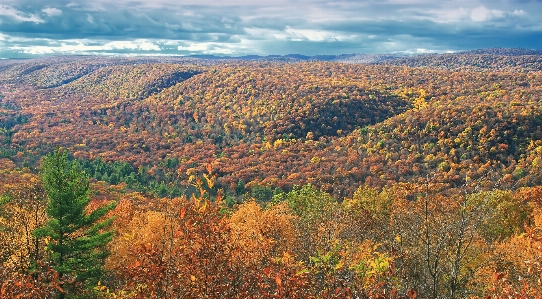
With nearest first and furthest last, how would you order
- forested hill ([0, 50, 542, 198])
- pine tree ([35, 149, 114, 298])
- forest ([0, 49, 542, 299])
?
forest ([0, 49, 542, 299]), pine tree ([35, 149, 114, 298]), forested hill ([0, 50, 542, 198])

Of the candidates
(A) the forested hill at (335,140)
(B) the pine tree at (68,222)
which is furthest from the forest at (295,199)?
(A) the forested hill at (335,140)

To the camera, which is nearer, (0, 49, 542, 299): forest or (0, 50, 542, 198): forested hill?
(0, 49, 542, 299): forest

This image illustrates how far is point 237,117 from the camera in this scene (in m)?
187

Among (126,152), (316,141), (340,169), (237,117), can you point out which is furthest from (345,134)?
(126,152)

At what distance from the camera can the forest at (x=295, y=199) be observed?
32.8 feet

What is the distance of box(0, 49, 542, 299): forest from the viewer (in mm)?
10008

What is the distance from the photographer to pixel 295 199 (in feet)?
173

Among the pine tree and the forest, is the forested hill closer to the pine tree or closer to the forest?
the forest

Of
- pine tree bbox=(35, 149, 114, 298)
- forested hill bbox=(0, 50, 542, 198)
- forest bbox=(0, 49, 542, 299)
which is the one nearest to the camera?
forest bbox=(0, 49, 542, 299)

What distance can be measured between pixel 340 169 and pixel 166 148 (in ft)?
249

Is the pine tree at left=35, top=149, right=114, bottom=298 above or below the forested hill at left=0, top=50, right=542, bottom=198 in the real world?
above

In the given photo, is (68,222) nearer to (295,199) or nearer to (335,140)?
(295,199)

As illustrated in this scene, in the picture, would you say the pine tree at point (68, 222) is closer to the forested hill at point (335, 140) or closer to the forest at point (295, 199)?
the forest at point (295, 199)

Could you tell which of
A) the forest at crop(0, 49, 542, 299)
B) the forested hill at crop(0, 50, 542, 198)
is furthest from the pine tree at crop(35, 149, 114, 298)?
the forested hill at crop(0, 50, 542, 198)
